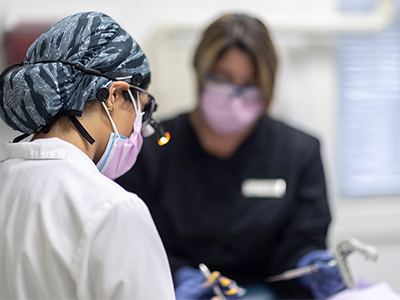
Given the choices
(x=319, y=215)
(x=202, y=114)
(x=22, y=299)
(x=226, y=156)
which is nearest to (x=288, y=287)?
(x=319, y=215)

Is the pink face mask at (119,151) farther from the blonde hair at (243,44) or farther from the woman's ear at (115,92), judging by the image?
the blonde hair at (243,44)

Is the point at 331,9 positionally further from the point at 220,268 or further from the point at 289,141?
the point at 220,268

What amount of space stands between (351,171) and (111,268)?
6.03 ft

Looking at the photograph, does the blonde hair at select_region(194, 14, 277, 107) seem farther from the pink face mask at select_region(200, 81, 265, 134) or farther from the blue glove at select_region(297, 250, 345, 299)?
the blue glove at select_region(297, 250, 345, 299)

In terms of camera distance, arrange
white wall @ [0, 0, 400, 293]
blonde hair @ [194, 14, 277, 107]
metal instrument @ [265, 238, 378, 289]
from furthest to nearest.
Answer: white wall @ [0, 0, 400, 293]
blonde hair @ [194, 14, 277, 107]
metal instrument @ [265, 238, 378, 289]

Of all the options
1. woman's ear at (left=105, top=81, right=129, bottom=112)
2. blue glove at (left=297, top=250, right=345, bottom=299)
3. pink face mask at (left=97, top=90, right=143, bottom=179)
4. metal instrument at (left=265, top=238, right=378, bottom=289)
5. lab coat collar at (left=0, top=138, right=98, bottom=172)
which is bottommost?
blue glove at (left=297, top=250, right=345, bottom=299)

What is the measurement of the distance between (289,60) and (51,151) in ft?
5.10

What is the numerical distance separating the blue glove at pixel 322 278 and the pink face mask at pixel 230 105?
0.51 m

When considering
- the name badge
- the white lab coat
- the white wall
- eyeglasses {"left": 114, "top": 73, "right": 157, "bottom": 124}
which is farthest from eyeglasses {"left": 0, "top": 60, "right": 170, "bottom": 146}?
the white wall

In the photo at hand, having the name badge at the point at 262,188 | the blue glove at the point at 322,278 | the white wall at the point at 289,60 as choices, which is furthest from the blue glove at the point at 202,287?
the white wall at the point at 289,60

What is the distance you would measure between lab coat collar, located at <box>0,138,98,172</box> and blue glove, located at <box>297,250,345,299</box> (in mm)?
808

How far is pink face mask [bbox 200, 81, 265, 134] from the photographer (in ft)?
4.28

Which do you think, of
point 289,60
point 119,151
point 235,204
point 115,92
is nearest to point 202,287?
point 235,204

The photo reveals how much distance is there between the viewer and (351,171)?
211 centimetres
